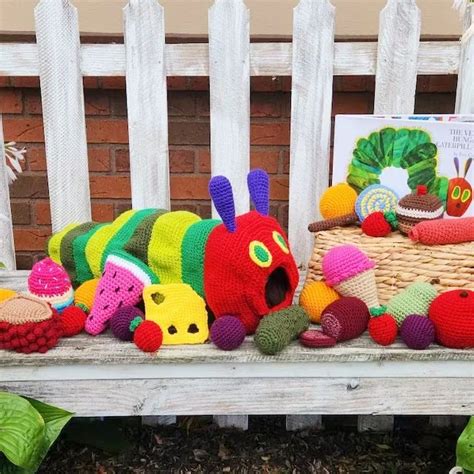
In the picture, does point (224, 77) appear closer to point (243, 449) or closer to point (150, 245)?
point (150, 245)

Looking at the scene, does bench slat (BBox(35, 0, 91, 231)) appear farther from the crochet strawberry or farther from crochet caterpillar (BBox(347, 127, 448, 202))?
the crochet strawberry

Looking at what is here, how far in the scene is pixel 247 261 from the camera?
1.13 m

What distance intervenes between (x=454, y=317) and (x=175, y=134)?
1.26m

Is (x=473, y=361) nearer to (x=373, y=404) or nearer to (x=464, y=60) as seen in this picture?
(x=373, y=404)

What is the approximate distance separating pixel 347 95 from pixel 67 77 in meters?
0.93

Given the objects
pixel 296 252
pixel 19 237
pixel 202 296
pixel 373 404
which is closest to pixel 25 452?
pixel 202 296

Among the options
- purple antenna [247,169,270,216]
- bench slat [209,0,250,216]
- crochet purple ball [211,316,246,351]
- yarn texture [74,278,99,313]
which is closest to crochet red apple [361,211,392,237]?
purple antenna [247,169,270,216]

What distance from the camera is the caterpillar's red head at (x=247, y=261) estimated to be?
114 cm

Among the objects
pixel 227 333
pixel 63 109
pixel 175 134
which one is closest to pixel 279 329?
→ pixel 227 333

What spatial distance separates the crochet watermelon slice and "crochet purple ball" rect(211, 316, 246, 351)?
0.60ft

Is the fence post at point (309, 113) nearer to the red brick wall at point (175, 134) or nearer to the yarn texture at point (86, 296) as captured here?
the red brick wall at point (175, 134)

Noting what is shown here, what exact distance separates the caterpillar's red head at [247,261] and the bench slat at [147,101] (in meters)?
0.51

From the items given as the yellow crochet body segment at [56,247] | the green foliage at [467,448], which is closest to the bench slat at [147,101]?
the yellow crochet body segment at [56,247]

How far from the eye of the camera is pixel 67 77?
5.26ft
